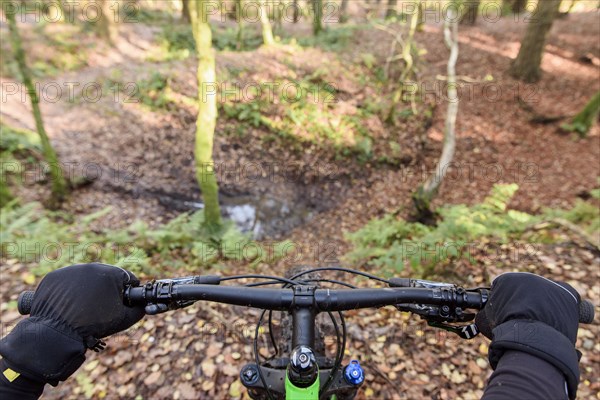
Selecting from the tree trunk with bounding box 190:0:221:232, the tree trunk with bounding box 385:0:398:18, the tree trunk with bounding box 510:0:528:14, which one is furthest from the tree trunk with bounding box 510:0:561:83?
the tree trunk with bounding box 190:0:221:232

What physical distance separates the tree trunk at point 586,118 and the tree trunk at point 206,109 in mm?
11574

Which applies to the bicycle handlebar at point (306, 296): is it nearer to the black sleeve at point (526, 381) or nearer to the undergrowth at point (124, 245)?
the black sleeve at point (526, 381)

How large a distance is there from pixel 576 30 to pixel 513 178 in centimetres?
1207

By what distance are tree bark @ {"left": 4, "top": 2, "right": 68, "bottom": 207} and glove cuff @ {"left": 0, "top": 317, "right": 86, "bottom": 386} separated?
787 centimetres

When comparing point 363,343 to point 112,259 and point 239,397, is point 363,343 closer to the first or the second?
point 239,397

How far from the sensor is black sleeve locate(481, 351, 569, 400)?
1.17 metres

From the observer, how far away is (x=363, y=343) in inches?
157

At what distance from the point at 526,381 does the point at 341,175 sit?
1013 cm

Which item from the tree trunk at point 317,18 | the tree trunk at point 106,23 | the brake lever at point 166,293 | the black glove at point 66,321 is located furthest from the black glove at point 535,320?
the tree trunk at point 106,23

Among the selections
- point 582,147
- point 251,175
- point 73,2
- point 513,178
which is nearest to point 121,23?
point 73,2

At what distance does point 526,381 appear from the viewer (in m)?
1.20

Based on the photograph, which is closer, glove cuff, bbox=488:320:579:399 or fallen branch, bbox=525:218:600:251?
glove cuff, bbox=488:320:579:399

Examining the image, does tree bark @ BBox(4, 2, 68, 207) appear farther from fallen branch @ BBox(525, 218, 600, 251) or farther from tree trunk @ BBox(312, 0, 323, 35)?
tree trunk @ BBox(312, 0, 323, 35)

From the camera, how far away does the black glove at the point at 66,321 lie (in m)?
1.34
